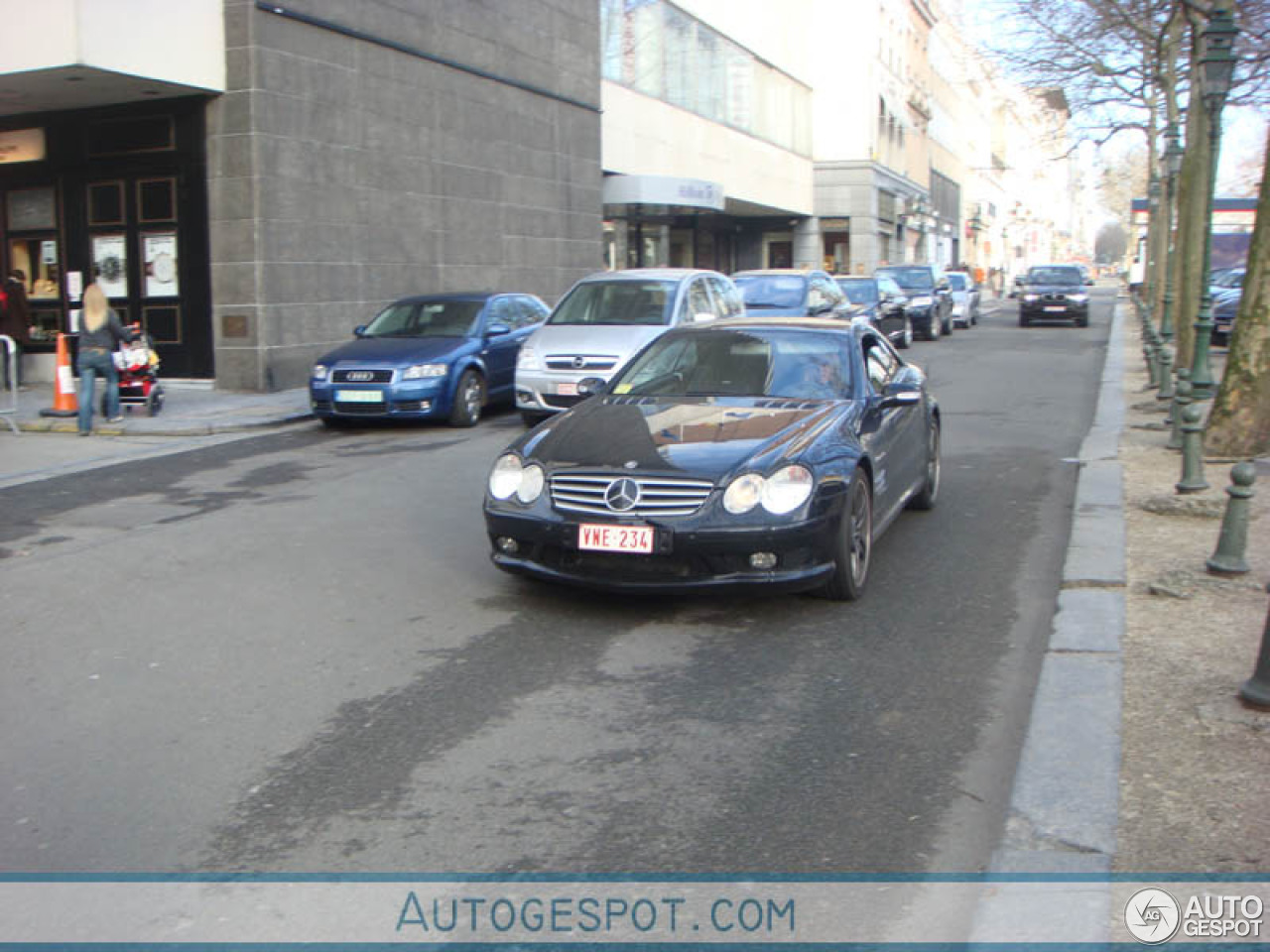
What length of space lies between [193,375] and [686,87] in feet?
69.7

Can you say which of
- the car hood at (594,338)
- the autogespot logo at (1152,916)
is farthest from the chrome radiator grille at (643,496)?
the car hood at (594,338)

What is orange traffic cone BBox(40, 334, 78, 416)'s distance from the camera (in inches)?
575

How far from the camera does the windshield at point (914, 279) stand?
3250 centimetres

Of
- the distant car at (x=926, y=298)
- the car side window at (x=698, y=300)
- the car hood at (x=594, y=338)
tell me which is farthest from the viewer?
the distant car at (x=926, y=298)

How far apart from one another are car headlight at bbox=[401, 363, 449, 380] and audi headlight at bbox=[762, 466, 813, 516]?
8438 mm

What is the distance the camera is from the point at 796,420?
690cm

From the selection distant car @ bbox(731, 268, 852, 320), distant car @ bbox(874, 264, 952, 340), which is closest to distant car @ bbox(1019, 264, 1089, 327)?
distant car @ bbox(874, 264, 952, 340)

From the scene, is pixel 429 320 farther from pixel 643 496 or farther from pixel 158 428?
pixel 643 496

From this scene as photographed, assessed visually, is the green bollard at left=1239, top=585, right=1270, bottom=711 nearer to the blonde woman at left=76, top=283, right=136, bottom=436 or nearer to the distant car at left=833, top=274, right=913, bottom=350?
the blonde woman at left=76, top=283, right=136, bottom=436

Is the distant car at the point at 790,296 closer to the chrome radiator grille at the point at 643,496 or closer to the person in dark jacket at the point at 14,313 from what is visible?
the person in dark jacket at the point at 14,313

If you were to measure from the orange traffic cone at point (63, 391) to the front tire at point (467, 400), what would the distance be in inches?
171

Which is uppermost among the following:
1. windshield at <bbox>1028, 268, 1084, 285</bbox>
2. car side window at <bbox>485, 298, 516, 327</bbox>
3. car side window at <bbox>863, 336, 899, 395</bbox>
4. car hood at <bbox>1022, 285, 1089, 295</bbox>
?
windshield at <bbox>1028, 268, 1084, 285</bbox>

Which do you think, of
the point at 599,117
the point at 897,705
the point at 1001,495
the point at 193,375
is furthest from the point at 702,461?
the point at 599,117

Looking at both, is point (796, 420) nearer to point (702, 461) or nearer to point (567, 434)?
point (702, 461)
